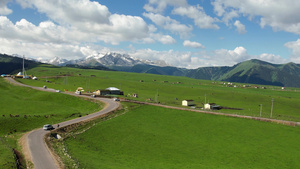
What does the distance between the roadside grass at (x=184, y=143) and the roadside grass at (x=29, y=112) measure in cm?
1162

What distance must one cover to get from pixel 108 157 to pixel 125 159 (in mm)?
3681

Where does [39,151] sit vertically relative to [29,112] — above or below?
below

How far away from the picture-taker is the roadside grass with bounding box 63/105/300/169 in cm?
4469

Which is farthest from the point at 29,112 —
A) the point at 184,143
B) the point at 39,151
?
the point at 184,143

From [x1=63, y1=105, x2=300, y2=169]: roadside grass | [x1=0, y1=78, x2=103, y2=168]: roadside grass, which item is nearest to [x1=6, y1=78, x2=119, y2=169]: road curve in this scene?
[x1=0, y1=78, x2=103, y2=168]: roadside grass

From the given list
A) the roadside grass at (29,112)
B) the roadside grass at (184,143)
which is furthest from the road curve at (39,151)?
the roadside grass at (184,143)

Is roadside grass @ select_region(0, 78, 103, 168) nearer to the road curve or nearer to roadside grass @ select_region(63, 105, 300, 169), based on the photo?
the road curve

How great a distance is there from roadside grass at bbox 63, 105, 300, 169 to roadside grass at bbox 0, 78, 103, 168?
11.6m

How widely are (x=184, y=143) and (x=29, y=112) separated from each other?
56.9 metres

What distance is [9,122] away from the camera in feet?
193

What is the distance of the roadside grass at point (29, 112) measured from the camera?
154ft

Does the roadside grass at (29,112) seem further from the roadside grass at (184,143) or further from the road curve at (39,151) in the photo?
the roadside grass at (184,143)

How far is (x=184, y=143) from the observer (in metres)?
56.7

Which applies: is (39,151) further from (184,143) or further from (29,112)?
(29,112)
